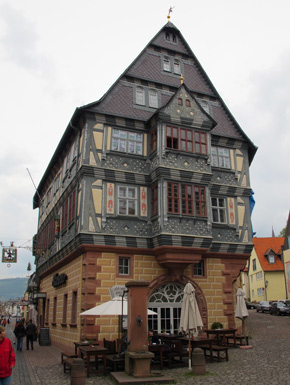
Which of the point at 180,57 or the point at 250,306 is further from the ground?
the point at 180,57

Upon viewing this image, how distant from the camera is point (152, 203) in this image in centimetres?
2142

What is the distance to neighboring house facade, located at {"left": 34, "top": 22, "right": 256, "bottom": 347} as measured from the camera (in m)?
20.0

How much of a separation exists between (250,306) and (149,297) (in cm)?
3883

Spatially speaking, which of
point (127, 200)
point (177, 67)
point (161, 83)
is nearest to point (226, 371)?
point (127, 200)

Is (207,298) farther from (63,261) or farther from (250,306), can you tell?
(250,306)

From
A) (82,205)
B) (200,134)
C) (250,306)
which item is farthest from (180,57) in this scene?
(250,306)

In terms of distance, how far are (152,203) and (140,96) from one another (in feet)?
21.5

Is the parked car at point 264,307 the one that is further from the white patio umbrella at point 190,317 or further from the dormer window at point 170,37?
the white patio umbrella at point 190,317

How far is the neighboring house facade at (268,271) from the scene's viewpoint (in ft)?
192

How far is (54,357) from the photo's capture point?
19438mm

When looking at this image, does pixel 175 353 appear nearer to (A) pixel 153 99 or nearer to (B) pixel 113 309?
(B) pixel 113 309


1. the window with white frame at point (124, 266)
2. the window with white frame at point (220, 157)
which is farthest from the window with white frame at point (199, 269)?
the window with white frame at point (220, 157)

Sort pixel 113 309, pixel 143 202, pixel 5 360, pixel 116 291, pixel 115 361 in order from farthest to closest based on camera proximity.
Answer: pixel 143 202 < pixel 116 291 < pixel 113 309 < pixel 115 361 < pixel 5 360

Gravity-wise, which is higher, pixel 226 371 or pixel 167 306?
pixel 167 306
